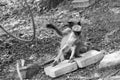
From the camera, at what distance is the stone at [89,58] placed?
4.06m

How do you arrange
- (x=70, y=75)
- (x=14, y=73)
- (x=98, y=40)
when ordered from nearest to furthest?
1. (x=70, y=75)
2. (x=14, y=73)
3. (x=98, y=40)

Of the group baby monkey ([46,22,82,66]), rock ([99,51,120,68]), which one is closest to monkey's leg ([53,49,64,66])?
baby monkey ([46,22,82,66])

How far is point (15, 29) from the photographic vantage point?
258 inches

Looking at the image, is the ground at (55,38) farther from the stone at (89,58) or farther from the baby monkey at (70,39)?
the baby monkey at (70,39)

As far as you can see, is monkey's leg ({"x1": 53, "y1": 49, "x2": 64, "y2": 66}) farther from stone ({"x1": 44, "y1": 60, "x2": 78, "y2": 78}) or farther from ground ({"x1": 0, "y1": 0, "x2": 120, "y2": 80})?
ground ({"x1": 0, "y1": 0, "x2": 120, "y2": 80})

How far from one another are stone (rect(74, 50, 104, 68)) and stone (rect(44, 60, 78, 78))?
0.09 metres

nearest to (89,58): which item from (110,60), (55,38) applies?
(110,60)

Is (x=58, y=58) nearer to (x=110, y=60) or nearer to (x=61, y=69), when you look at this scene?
(x=61, y=69)

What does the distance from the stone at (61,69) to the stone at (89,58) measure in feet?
0.28

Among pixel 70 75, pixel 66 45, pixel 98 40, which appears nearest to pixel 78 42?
pixel 66 45

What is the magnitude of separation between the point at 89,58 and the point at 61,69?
46cm

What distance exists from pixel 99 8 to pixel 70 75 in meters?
2.62

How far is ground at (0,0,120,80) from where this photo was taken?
4.55 meters

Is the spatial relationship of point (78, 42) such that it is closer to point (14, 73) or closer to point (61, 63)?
point (61, 63)
